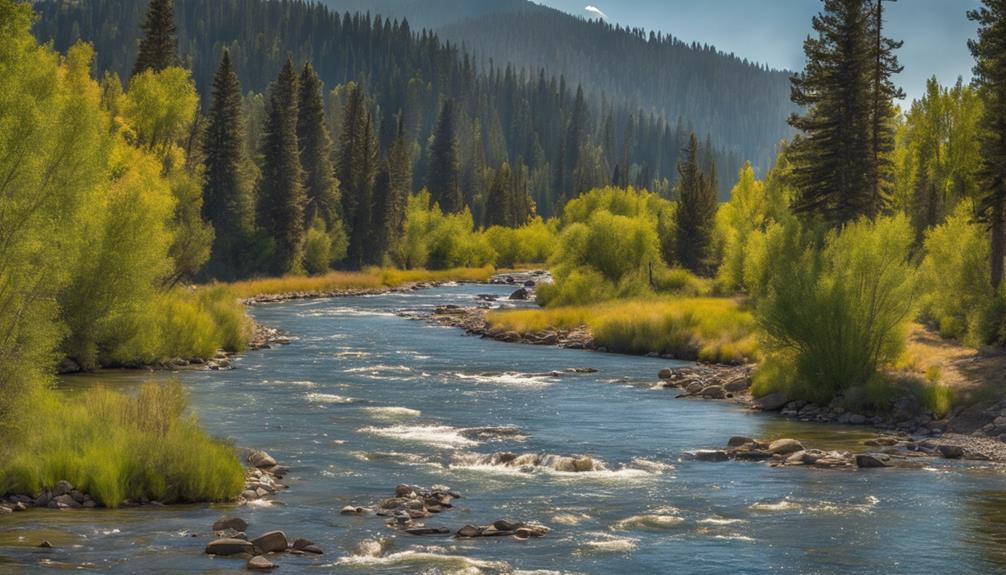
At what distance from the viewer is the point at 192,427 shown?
62.0ft

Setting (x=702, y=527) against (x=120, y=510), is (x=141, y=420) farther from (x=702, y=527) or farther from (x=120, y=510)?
(x=702, y=527)

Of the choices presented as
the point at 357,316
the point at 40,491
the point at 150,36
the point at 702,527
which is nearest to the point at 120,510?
the point at 40,491

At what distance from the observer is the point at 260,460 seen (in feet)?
69.2

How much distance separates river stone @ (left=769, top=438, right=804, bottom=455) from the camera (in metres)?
24.0

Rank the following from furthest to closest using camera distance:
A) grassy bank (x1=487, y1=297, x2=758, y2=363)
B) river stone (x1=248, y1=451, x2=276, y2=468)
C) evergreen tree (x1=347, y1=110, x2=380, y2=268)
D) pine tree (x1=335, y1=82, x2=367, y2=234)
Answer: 1. pine tree (x1=335, y1=82, x2=367, y2=234)
2. evergreen tree (x1=347, y1=110, x2=380, y2=268)
3. grassy bank (x1=487, y1=297, x2=758, y2=363)
4. river stone (x1=248, y1=451, x2=276, y2=468)

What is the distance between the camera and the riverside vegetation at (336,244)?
17469mm

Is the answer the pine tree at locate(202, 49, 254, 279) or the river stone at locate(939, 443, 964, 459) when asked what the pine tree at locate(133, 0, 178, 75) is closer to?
the pine tree at locate(202, 49, 254, 279)

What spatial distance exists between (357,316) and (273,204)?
26.0m

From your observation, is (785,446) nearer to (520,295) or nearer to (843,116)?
(843,116)

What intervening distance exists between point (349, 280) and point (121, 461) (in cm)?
6929

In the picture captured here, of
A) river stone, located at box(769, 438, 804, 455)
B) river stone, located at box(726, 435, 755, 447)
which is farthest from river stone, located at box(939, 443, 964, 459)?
river stone, located at box(726, 435, 755, 447)

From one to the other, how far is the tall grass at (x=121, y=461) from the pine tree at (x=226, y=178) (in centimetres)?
5995

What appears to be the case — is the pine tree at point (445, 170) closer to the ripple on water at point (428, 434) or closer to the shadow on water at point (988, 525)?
the ripple on water at point (428, 434)

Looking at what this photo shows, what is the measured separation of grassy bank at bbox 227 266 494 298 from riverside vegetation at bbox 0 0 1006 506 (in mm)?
315
